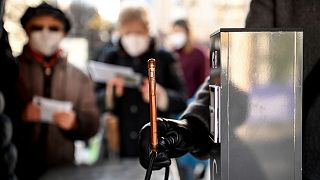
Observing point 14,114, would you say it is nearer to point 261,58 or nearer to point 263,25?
point 263,25

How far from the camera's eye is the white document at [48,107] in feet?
9.91

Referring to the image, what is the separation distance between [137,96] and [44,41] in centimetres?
71

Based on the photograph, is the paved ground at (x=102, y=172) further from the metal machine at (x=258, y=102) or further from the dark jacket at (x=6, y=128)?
the metal machine at (x=258, y=102)

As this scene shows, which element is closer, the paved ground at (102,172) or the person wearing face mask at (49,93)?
the paved ground at (102,172)

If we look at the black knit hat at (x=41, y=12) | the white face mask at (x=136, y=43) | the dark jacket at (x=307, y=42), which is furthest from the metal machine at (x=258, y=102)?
the white face mask at (x=136, y=43)

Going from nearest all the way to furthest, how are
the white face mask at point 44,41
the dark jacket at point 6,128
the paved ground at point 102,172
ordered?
the dark jacket at point 6,128 < the paved ground at point 102,172 < the white face mask at point 44,41

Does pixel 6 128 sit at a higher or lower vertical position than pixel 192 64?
lower

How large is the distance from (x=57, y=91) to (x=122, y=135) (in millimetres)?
620

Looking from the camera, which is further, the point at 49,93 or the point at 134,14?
the point at 134,14

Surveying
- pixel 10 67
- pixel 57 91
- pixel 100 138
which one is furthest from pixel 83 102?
pixel 10 67

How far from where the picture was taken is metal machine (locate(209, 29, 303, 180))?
1018 mm

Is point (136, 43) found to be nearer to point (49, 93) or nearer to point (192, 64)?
point (49, 93)

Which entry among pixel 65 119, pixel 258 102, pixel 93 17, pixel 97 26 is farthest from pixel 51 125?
pixel 97 26

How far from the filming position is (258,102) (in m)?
1.02
